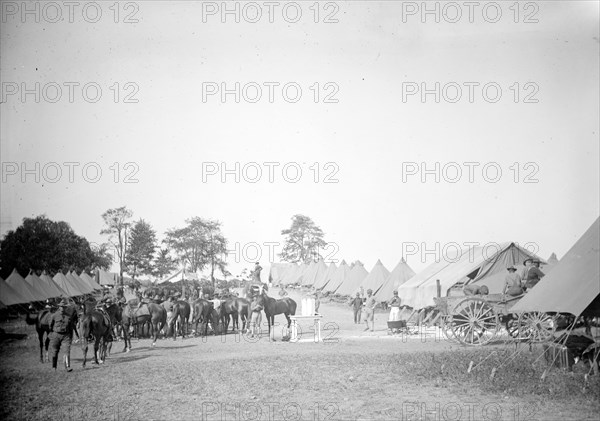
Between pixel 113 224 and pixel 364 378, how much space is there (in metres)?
33.0

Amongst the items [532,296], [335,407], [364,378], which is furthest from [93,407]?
[532,296]

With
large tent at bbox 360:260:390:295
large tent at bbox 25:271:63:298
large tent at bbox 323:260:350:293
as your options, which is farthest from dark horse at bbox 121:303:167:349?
large tent at bbox 323:260:350:293

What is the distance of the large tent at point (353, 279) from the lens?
38.3 m

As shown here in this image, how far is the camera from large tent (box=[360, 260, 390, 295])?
32.9 meters

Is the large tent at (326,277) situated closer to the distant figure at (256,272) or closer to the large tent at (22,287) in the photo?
the distant figure at (256,272)

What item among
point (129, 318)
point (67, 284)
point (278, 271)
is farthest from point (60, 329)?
point (278, 271)

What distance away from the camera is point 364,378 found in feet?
36.6

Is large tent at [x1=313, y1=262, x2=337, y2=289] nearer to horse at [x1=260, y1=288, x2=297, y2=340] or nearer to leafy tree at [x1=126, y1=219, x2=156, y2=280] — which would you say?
leafy tree at [x1=126, y1=219, x2=156, y2=280]

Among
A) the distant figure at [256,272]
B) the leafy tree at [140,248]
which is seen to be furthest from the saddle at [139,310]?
the leafy tree at [140,248]

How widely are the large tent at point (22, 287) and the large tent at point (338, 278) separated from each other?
72.3ft

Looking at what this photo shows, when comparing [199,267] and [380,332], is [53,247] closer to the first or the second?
[199,267]

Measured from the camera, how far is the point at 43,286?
2886 centimetres

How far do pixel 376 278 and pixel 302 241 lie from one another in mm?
14071

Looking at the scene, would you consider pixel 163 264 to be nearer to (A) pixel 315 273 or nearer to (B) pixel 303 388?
(A) pixel 315 273
